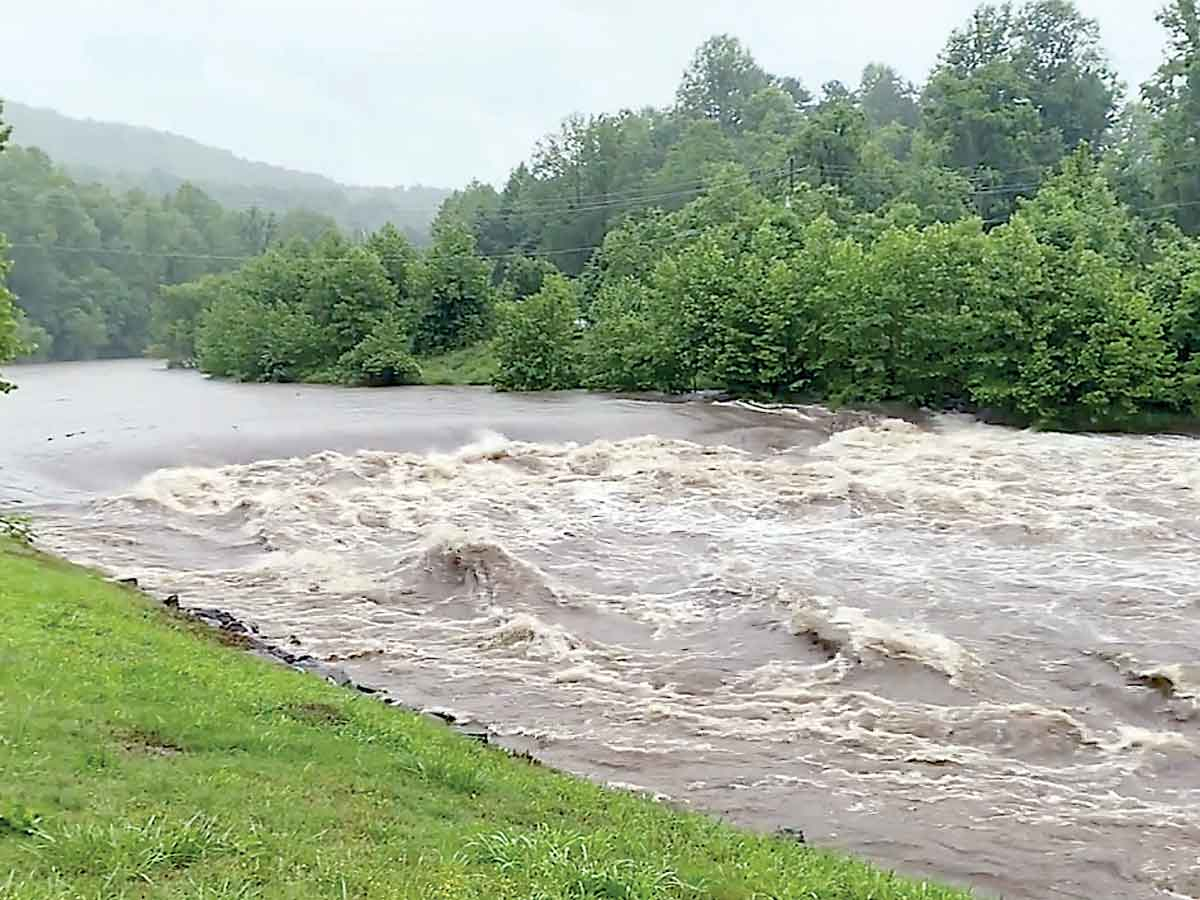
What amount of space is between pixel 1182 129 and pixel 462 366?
36896 mm

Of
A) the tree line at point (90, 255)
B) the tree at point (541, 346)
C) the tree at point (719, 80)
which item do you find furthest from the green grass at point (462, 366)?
the tree at point (719, 80)

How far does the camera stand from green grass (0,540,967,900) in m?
5.49

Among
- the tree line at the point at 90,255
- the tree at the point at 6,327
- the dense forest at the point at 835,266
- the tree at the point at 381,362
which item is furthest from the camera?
the tree line at the point at 90,255

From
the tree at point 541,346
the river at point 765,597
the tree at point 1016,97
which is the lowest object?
the river at point 765,597

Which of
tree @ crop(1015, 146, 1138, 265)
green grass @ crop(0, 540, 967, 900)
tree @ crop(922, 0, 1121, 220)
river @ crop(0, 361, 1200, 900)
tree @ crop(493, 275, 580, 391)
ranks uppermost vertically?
tree @ crop(922, 0, 1121, 220)

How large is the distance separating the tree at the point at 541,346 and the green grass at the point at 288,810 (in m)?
39.0

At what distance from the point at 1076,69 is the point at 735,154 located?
2495 centimetres

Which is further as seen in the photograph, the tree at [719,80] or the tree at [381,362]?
the tree at [719,80]

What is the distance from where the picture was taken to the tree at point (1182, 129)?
57.5 m

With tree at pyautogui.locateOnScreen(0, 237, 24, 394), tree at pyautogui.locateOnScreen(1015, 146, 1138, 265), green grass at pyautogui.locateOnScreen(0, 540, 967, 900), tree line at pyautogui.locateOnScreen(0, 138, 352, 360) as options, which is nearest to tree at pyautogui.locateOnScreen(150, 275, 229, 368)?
tree line at pyautogui.locateOnScreen(0, 138, 352, 360)

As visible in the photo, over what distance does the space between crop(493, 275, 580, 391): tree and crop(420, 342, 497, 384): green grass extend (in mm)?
3654

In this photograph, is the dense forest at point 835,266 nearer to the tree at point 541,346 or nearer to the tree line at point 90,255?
the tree at point 541,346

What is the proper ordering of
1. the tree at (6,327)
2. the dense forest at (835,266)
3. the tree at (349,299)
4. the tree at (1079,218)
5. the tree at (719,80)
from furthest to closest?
the tree at (719,80) → the tree at (349,299) → the tree at (1079,218) → the dense forest at (835,266) → the tree at (6,327)

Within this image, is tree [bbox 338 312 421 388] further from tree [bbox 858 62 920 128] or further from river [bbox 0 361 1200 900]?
tree [bbox 858 62 920 128]
